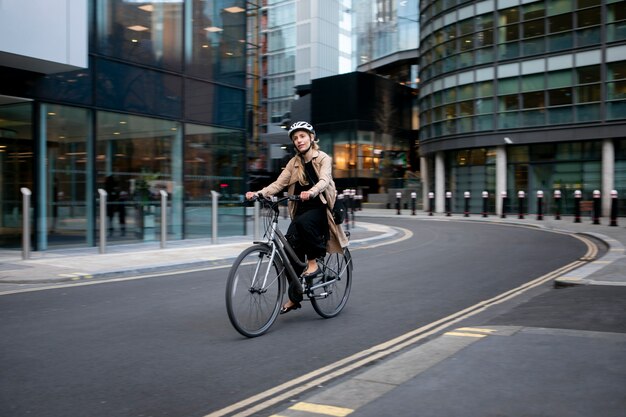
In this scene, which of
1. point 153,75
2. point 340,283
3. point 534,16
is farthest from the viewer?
point 534,16

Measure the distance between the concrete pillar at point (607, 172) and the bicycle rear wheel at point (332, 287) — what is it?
25989mm

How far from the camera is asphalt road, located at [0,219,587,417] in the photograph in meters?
3.86

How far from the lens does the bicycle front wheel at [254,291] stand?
509 centimetres

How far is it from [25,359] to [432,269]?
706 centimetres

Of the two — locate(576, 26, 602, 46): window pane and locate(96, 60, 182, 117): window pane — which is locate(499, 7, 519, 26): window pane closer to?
locate(576, 26, 602, 46): window pane

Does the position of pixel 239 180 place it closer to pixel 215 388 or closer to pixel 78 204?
pixel 78 204

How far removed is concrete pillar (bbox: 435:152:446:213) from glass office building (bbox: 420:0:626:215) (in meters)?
0.06

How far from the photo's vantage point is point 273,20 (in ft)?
235

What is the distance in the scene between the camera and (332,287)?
642cm

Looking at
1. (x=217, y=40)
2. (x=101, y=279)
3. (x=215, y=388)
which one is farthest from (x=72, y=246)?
(x=215, y=388)

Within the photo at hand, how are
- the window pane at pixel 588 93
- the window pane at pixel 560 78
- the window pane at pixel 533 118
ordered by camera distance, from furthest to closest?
1. the window pane at pixel 533 118
2. the window pane at pixel 560 78
3. the window pane at pixel 588 93

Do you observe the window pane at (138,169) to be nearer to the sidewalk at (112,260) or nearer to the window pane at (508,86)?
the sidewalk at (112,260)

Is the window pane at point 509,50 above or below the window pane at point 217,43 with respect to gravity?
above

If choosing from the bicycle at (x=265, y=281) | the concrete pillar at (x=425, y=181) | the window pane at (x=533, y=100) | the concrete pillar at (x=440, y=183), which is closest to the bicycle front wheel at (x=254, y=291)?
the bicycle at (x=265, y=281)
